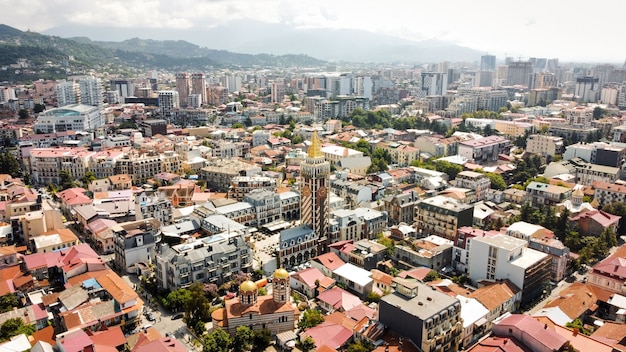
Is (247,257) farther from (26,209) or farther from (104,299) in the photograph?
(26,209)

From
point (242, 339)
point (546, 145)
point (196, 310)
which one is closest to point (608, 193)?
point (546, 145)

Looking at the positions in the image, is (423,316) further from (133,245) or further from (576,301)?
(133,245)

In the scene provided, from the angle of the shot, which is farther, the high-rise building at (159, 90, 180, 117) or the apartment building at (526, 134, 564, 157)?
the high-rise building at (159, 90, 180, 117)

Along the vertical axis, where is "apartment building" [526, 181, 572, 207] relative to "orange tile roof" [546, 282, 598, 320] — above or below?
above

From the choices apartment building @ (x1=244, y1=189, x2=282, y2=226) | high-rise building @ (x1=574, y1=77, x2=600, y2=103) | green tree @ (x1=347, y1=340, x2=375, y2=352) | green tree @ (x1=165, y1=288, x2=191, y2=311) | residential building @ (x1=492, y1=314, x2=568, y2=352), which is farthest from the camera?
high-rise building @ (x1=574, y1=77, x2=600, y2=103)

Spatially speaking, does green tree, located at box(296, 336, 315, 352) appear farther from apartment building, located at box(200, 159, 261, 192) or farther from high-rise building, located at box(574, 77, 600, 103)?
high-rise building, located at box(574, 77, 600, 103)

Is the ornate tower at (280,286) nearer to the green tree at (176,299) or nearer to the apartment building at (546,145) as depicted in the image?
the green tree at (176,299)

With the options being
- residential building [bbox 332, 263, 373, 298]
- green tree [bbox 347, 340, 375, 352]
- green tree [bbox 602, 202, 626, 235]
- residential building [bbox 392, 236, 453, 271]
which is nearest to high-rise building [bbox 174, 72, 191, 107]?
residential building [bbox 392, 236, 453, 271]
